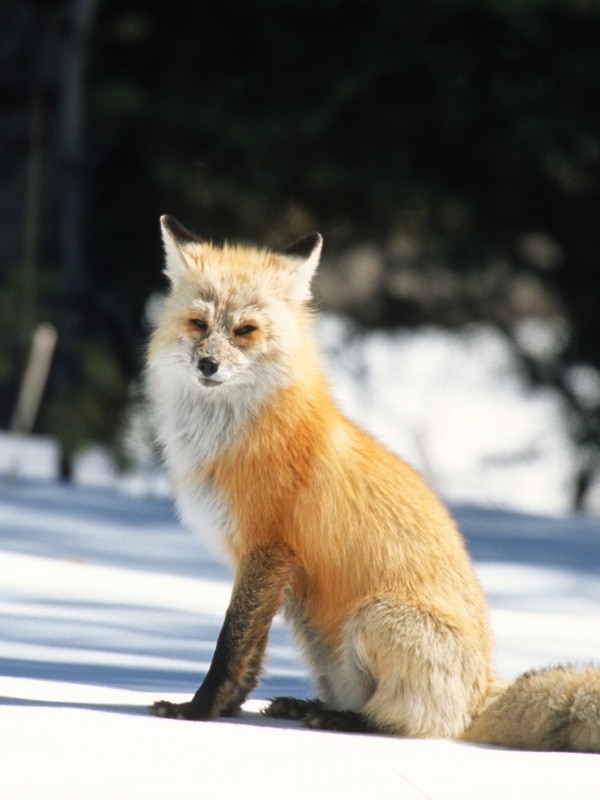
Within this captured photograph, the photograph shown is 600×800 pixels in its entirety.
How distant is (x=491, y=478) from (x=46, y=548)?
6329mm

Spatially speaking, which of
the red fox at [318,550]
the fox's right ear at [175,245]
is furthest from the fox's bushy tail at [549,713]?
the fox's right ear at [175,245]

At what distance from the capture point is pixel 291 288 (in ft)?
13.3

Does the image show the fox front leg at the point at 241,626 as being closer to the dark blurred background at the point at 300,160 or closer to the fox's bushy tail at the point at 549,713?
the fox's bushy tail at the point at 549,713

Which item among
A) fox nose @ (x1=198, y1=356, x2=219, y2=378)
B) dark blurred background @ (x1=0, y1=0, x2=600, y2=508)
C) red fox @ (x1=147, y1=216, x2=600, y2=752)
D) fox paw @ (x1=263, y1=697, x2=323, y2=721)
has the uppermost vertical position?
dark blurred background @ (x1=0, y1=0, x2=600, y2=508)

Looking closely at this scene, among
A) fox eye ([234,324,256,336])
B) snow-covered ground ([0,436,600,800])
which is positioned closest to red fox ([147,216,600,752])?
fox eye ([234,324,256,336])

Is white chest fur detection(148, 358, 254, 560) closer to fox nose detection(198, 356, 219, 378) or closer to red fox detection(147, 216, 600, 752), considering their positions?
red fox detection(147, 216, 600, 752)

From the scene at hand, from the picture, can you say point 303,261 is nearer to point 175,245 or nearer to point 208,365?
point 175,245

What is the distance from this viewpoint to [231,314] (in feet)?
12.5

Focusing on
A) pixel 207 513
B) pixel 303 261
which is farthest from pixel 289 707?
pixel 303 261

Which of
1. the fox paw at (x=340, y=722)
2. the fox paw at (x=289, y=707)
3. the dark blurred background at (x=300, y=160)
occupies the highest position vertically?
the dark blurred background at (x=300, y=160)

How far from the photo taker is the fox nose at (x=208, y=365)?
3715mm

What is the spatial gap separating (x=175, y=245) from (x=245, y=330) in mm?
439

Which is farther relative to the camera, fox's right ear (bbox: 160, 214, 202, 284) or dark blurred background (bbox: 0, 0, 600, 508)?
dark blurred background (bbox: 0, 0, 600, 508)

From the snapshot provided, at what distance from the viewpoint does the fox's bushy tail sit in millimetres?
3537
